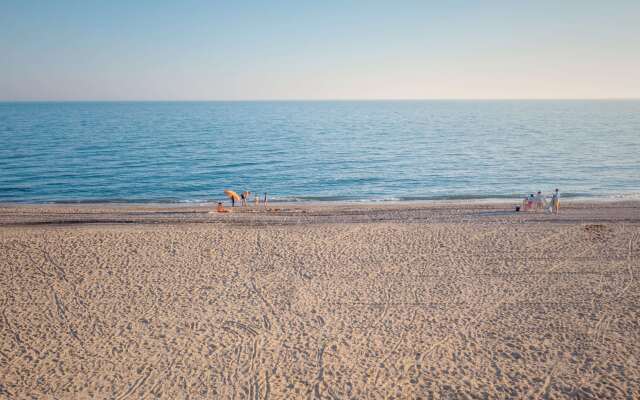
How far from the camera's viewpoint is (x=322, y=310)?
1242 centimetres

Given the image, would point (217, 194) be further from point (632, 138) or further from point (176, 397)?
point (632, 138)

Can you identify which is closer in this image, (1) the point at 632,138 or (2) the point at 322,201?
(2) the point at 322,201

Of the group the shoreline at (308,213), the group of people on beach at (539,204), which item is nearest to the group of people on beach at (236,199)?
the shoreline at (308,213)

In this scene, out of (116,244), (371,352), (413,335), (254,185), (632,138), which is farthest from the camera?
(632,138)

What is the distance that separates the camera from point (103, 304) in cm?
1270

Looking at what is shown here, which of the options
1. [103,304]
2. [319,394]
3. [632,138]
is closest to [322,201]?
[103,304]

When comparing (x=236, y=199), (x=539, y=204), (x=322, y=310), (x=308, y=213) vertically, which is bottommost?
(x=322, y=310)

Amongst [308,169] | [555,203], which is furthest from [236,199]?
[555,203]

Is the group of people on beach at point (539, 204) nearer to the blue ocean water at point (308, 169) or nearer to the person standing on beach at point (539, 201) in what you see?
the person standing on beach at point (539, 201)

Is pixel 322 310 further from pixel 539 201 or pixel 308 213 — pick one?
pixel 539 201

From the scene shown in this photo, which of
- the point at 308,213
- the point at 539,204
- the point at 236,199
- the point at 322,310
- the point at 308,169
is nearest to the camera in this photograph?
the point at 322,310

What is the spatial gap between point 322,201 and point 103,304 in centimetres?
1829

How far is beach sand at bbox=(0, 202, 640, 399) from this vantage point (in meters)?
9.28

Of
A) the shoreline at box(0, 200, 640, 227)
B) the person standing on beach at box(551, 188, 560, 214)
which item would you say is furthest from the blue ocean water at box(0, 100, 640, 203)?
the person standing on beach at box(551, 188, 560, 214)
